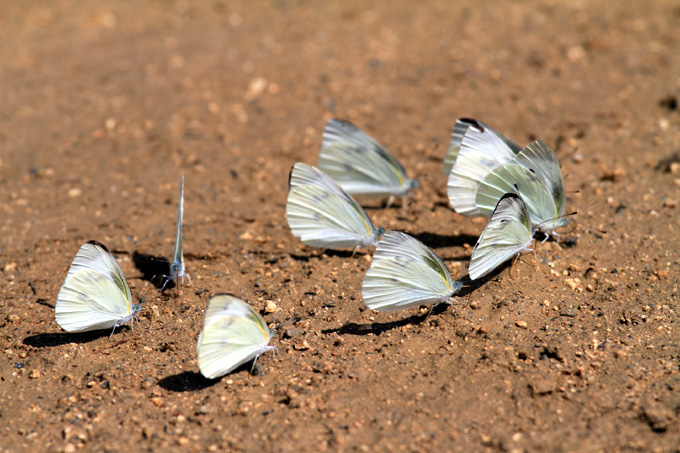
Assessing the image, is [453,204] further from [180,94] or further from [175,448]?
[180,94]

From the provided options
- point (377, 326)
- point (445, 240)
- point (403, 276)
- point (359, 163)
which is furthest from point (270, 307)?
point (359, 163)

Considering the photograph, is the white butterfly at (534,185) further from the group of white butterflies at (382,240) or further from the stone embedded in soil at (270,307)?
the stone embedded in soil at (270,307)

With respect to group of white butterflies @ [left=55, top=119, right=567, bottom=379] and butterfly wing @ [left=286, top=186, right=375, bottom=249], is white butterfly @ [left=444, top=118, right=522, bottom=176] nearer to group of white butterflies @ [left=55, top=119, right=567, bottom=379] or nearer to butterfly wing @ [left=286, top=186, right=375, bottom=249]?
group of white butterflies @ [left=55, top=119, right=567, bottom=379]

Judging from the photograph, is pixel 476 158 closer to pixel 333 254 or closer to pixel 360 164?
pixel 360 164

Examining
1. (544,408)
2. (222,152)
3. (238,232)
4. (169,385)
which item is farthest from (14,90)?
(544,408)

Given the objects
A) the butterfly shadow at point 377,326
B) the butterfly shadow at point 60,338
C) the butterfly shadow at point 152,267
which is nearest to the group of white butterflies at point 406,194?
the butterfly shadow at point 377,326

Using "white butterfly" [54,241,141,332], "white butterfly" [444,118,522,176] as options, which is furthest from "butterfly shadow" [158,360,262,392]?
"white butterfly" [444,118,522,176]
